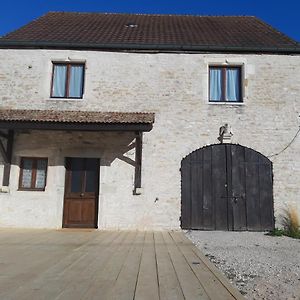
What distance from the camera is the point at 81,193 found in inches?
350

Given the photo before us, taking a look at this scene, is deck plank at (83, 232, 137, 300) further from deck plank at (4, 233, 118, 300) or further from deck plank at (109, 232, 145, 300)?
deck plank at (4, 233, 118, 300)

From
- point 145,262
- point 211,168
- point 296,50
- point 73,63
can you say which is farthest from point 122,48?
point 145,262

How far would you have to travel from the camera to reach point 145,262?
4707 mm

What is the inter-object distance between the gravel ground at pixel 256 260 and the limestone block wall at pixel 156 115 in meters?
1.55

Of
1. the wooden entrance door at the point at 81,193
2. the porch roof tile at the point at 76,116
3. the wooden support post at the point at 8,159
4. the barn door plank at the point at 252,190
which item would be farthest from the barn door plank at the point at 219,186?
the wooden support post at the point at 8,159

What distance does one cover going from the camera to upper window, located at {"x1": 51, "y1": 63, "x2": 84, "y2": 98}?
946cm

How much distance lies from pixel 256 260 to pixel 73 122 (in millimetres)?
5008

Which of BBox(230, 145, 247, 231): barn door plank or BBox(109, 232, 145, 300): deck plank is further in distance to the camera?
BBox(230, 145, 247, 231): barn door plank

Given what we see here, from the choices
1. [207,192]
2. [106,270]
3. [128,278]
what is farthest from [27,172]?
[128,278]

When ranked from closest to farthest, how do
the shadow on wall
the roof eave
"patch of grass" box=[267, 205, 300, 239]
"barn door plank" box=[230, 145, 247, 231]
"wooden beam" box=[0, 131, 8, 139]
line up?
"patch of grass" box=[267, 205, 300, 239] → "wooden beam" box=[0, 131, 8, 139] → "barn door plank" box=[230, 145, 247, 231] → the shadow on wall → the roof eave

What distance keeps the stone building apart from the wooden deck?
1.99 meters

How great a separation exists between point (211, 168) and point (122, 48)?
4.23 m

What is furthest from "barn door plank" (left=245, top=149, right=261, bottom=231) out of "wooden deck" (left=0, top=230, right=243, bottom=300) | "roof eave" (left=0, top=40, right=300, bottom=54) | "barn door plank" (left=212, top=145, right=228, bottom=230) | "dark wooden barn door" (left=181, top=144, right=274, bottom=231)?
"roof eave" (left=0, top=40, right=300, bottom=54)

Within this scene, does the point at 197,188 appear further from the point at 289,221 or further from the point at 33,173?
the point at 33,173
